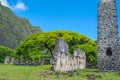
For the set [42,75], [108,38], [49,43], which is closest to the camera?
[42,75]

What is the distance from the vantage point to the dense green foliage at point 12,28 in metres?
130

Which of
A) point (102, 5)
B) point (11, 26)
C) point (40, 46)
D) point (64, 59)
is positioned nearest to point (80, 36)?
point (40, 46)

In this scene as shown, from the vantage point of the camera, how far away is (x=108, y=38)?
85.3 ft

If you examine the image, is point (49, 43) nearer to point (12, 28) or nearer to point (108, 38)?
point (108, 38)

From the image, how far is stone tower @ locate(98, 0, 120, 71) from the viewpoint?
2578 cm

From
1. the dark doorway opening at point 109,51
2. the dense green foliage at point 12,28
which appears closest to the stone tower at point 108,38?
the dark doorway opening at point 109,51

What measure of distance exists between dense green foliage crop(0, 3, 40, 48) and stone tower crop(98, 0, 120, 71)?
→ 339 ft

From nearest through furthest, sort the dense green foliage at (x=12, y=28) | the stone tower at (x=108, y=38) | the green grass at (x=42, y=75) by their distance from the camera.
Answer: the green grass at (x=42, y=75) → the stone tower at (x=108, y=38) → the dense green foliage at (x=12, y=28)

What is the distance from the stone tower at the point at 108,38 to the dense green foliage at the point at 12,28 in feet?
339

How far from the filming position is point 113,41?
2584 centimetres

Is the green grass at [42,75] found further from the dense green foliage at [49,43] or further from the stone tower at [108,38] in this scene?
the dense green foliage at [49,43]

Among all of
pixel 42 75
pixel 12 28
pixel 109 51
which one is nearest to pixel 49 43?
pixel 109 51

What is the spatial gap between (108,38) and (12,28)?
12138 centimetres

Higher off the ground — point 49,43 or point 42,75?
point 49,43
